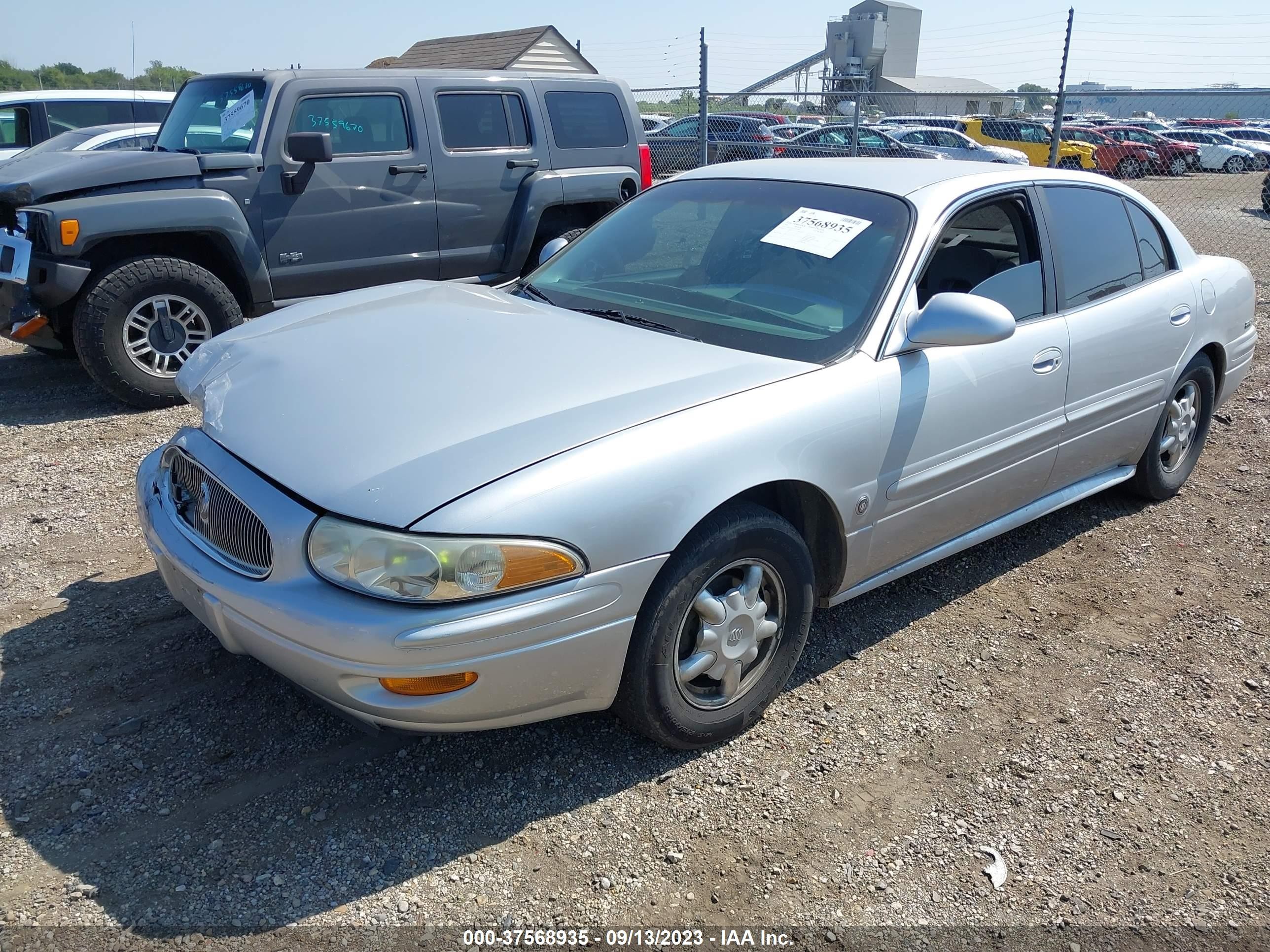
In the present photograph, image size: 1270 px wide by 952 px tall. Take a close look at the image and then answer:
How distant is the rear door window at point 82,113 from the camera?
1077 centimetres

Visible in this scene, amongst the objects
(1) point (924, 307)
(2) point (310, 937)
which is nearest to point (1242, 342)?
(1) point (924, 307)

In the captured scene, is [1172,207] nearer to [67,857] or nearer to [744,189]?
[744,189]

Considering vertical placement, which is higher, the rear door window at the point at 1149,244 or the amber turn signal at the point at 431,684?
the rear door window at the point at 1149,244

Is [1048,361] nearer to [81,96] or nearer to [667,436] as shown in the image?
[667,436]

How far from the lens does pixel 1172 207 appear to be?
18078mm

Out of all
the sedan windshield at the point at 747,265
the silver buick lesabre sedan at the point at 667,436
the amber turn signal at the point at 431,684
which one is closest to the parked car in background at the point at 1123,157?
the silver buick lesabre sedan at the point at 667,436

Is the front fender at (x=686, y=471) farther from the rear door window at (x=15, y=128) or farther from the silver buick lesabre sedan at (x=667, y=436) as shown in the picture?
the rear door window at (x=15, y=128)

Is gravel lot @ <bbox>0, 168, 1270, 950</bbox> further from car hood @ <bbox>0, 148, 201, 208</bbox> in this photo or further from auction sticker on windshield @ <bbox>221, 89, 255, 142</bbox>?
auction sticker on windshield @ <bbox>221, 89, 255, 142</bbox>

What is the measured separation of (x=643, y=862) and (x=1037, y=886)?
3.24 feet

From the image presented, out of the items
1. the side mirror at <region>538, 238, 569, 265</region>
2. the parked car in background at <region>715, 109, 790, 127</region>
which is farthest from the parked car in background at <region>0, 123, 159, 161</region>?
the parked car in background at <region>715, 109, 790, 127</region>

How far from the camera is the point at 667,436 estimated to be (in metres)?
2.60

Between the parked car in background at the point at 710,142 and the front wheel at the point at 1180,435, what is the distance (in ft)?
26.7

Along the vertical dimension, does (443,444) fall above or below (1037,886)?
above

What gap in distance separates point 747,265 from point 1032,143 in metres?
23.6
